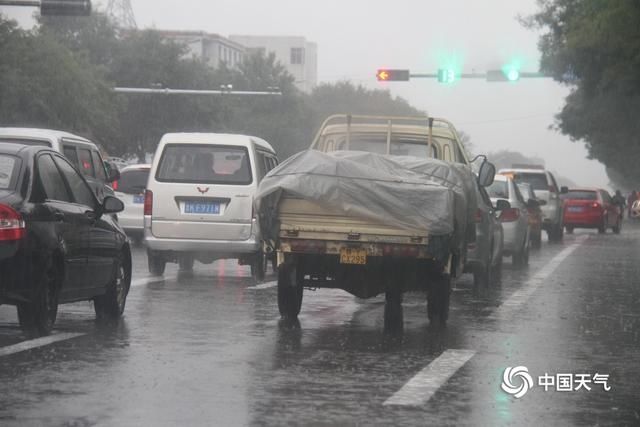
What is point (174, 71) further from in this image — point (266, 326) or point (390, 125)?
point (266, 326)

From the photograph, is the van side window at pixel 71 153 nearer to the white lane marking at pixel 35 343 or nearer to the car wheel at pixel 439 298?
the car wheel at pixel 439 298

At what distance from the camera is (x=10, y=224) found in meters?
11.3

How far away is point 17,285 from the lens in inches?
455

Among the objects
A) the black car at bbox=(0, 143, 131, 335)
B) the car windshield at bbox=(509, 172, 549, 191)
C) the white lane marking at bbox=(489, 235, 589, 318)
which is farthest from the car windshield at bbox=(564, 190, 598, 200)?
the black car at bbox=(0, 143, 131, 335)

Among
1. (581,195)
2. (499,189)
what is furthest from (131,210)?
(581,195)

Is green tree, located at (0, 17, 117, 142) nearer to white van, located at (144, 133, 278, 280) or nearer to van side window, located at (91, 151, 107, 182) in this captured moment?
van side window, located at (91, 151, 107, 182)

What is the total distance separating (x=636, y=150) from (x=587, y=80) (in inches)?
893

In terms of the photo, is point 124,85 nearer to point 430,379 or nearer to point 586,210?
point 586,210

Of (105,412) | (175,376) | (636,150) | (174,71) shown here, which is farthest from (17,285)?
(174,71)

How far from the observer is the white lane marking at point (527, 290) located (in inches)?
621

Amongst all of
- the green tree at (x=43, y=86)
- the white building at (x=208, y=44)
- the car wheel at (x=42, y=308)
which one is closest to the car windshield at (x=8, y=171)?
the car wheel at (x=42, y=308)

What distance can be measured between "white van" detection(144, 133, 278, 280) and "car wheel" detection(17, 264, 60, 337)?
7.47 metres

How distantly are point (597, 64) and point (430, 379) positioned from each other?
41779 mm

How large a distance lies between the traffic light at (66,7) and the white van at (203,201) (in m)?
8.80
